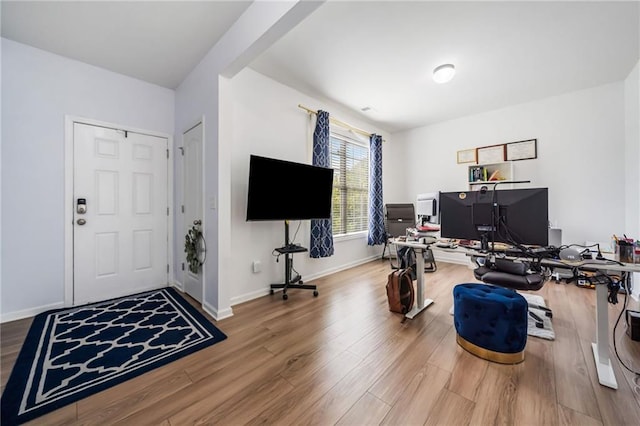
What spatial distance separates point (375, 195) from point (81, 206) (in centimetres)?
429

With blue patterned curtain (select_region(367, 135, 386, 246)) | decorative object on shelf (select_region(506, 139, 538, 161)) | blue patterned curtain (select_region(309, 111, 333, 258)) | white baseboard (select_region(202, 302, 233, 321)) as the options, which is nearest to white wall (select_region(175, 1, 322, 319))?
white baseboard (select_region(202, 302, 233, 321))

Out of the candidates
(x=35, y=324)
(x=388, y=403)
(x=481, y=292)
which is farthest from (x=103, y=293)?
(x=481, y=292)

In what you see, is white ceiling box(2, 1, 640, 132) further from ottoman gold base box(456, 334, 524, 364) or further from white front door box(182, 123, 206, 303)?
ottoman gold base box(456, 334, 524, 364)

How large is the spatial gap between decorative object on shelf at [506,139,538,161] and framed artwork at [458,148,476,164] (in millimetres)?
489

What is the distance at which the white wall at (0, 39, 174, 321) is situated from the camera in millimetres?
2318

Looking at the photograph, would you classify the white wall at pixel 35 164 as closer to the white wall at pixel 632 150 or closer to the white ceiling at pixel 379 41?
the white ceiling at pixel 379 41

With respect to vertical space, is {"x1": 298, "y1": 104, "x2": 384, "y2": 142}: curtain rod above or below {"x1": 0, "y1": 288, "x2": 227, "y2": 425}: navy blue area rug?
above

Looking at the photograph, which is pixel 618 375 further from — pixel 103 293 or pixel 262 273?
pixel 103 293

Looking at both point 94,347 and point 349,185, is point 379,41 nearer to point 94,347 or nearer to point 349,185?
point 349,185

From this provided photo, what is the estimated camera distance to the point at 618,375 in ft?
5.09

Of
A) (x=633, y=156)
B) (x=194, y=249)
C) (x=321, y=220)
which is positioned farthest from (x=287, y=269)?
(x=633, y=156)

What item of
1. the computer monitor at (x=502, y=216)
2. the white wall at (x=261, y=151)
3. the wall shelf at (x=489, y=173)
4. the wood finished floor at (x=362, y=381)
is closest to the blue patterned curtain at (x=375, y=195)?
the white wall at (x=261, y=151)

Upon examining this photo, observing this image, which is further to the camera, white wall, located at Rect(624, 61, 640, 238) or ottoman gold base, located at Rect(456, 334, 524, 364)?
white wall, located at Rect(624, 61, 640, 238)

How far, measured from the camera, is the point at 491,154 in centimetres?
414
